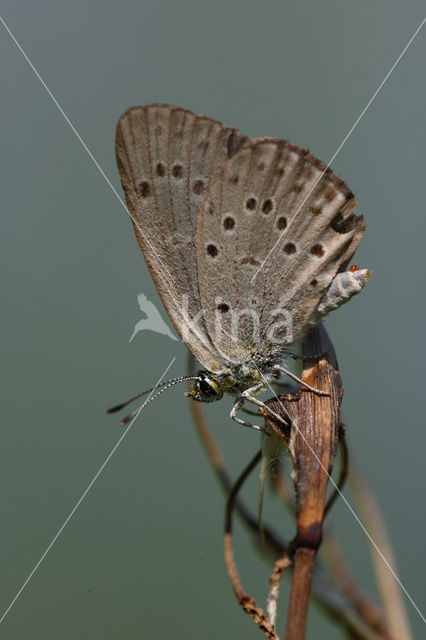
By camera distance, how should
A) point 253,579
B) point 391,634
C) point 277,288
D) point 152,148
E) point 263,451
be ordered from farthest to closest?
point 253,579 → point 277,288 → point 152,148 → point 263,451 → point 391,634

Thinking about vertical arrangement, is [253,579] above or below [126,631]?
above

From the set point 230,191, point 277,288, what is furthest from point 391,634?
point 230,191

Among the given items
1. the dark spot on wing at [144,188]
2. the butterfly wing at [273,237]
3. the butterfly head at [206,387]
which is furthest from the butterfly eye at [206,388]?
the dark spot on wing at [144,188]

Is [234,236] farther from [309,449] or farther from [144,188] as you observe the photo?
[309,449]

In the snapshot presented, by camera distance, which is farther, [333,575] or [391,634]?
[333,575]

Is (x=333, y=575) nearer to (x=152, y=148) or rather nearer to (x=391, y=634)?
(x=391, y=634)

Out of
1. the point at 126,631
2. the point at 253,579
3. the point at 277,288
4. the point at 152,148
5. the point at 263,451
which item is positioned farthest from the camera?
the point at 253,579

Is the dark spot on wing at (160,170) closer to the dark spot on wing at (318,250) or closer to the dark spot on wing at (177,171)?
the dark spot on wing at (177,171)
